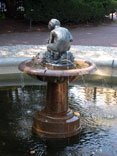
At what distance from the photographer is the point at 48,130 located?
4.51 meters

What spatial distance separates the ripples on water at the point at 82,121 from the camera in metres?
4.16

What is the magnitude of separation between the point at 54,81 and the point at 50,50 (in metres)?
0.54

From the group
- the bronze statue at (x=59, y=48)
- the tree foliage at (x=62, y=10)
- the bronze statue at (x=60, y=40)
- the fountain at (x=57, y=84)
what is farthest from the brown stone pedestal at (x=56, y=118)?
the tree foliage at (x=62, y=10)

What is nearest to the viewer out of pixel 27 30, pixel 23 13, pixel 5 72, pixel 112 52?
pixel 5 72

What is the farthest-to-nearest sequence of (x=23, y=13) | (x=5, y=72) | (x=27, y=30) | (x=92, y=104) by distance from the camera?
(x=23, y=13) → (x=27, y=30) → (x=5, y=72) → (x=92, y=104)

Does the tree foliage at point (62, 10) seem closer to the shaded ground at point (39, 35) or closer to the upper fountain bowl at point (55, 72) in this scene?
the shaded ground at point (39, 35)

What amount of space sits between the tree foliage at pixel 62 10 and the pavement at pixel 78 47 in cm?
83

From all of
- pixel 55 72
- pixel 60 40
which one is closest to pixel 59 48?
pixel 60 40

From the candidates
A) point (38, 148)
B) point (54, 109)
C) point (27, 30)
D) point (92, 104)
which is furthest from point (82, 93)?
point (27, 30)

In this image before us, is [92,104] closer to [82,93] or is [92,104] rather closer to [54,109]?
[82,93]

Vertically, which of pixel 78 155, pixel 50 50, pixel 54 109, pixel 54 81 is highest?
pixel 50 50

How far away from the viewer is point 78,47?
12.1 metres

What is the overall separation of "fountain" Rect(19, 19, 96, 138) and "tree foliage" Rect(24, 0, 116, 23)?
1400cm

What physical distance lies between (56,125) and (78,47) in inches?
314
